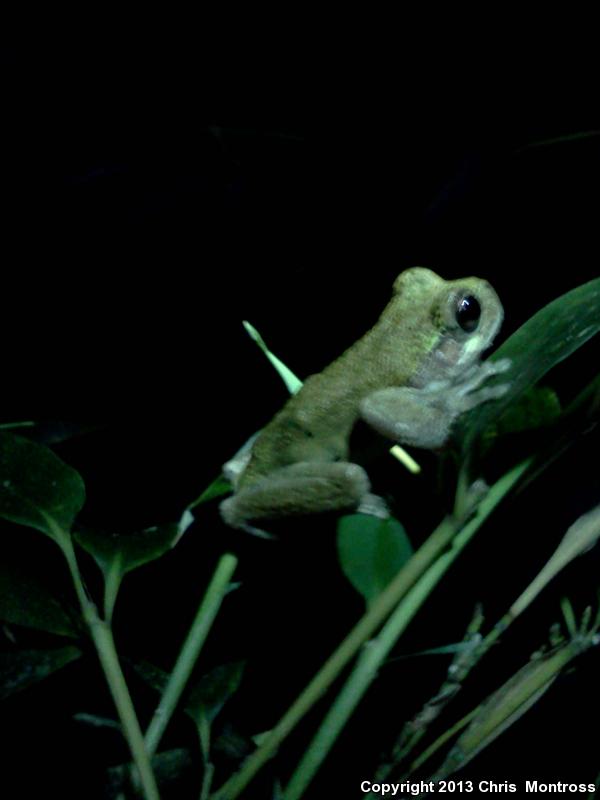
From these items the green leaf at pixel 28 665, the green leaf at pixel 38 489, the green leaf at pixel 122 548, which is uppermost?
the green leaf at pixel 38 489

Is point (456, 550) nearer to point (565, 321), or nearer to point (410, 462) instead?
point (565, 321)

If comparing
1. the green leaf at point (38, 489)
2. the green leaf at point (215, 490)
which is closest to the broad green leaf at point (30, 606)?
the green leaf at point (38, 489)

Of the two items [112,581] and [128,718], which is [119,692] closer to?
[128,718]

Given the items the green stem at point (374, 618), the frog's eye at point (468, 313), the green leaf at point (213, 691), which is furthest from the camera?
the frog's eye at point (468, 313)

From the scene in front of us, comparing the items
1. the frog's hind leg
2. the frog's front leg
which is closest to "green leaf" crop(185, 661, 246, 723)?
the frog's hind leg

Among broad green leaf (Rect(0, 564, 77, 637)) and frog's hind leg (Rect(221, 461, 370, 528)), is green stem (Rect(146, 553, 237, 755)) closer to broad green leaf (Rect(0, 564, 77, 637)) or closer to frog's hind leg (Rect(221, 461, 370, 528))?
broad green leaf (Rect(0, 564, 77, 637))

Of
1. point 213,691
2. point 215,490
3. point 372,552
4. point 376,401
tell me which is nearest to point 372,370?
point 376,401

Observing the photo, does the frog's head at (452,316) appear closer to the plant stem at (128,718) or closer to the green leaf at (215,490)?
the green leaf at (215,490)
